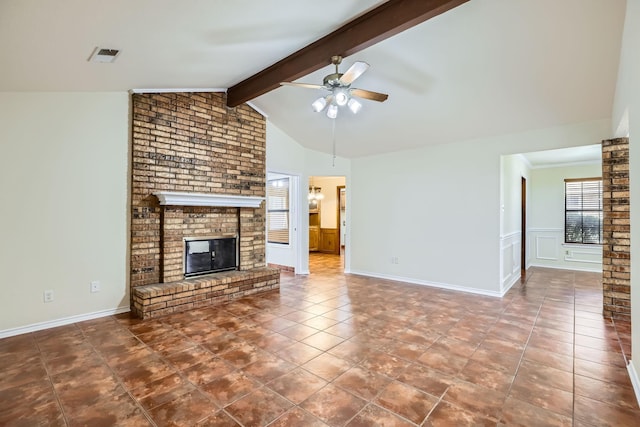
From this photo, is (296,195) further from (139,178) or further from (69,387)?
(69,387)

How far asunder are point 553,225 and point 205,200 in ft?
24.3

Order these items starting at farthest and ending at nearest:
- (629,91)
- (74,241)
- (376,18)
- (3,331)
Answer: (74,241) < (3,331) < (376,18) < (629,91)

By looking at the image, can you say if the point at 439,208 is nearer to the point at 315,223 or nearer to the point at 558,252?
the point at 558,252

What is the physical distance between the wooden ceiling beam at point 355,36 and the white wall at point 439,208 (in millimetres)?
2791

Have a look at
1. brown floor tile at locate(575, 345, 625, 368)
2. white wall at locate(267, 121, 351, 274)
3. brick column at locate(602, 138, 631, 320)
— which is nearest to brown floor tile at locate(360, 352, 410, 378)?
brown floor tile at locate(575, 345, 625, 368)

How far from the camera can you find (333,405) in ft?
→ 6.51

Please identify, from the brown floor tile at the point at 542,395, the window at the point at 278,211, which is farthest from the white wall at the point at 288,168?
the brown floor tile at the point at 542,395

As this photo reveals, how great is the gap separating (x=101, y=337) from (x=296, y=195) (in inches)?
156

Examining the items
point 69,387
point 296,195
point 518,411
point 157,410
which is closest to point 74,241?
point 69,387

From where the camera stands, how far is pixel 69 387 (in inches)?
87.0

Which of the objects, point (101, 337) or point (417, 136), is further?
point (417, 136)

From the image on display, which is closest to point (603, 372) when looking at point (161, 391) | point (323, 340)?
point (323, 340)

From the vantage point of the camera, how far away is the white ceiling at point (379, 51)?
2.35m

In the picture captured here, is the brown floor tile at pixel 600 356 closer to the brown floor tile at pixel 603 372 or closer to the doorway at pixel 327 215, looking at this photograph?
the brown floor tile at pixel 603 372
